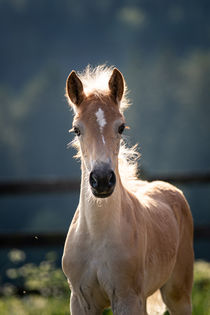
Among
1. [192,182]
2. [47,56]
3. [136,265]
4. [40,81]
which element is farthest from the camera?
[47,56]

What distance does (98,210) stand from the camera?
3.43m

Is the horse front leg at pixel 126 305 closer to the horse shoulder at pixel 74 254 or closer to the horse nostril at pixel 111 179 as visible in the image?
the horse shoulder at pixel 74 254

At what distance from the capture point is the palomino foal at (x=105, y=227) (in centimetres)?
321

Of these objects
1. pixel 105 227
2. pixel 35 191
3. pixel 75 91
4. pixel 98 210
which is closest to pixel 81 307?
pixel 105 227

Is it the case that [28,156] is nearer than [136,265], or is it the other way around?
[136,265]

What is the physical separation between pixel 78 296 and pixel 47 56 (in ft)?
186

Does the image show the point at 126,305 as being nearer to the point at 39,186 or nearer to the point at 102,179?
the point at 102,179

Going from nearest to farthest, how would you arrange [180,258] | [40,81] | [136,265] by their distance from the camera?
[136,265] → [180,258] → [40,81]

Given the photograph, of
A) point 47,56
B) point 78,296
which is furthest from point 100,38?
point 78,296

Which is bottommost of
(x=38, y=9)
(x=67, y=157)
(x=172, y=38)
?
(x=67, y=157)

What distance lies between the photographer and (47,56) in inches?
2291

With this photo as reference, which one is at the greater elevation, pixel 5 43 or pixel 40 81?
pixel 5 43

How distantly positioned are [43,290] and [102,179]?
12.9 feet

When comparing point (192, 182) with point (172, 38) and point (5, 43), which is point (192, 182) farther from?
point (5, 43)
